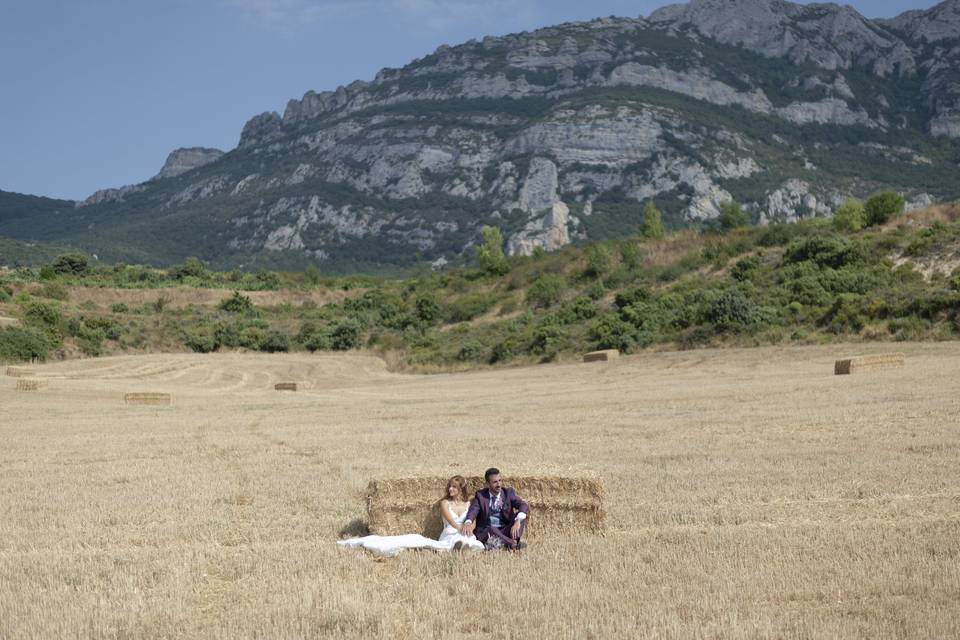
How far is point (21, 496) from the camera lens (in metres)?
15.8

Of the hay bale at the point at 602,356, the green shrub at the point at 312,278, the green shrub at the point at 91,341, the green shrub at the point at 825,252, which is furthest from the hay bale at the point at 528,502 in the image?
the green shrub at the point at 312,278

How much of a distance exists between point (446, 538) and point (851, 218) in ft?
201

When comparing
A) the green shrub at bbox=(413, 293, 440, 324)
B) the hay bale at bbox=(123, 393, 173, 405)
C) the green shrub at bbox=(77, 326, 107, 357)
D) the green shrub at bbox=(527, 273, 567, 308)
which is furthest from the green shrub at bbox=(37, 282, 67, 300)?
the hay bale at bbox=(123, 393, 173, 405)

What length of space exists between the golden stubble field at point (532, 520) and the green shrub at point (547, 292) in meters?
40.5

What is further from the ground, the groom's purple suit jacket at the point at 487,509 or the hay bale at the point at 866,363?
the hay bale at the point at 866,363

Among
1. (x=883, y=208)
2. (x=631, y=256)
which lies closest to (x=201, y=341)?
(x=631, y=256)

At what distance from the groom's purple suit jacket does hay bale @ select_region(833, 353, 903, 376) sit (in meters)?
26.0

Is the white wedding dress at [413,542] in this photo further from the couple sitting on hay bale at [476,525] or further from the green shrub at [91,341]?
the green shrub at [91,341]

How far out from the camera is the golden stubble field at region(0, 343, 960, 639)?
27.5 ft

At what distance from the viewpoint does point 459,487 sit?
1216 centimetres

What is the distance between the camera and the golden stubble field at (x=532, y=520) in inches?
330

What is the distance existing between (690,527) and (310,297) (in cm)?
8802

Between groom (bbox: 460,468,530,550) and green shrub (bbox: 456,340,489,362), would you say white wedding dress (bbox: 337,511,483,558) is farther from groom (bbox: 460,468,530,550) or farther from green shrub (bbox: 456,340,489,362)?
green shrub (bbox: 456,340,489,362)

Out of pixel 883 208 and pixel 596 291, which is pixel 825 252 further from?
pixel 596 291
